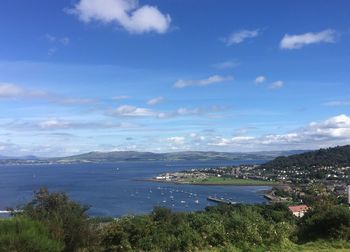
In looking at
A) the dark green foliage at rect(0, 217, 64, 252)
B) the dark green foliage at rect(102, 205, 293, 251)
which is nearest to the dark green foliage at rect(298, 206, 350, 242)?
the dark green foliage at rect(102, 205, 293, 251)

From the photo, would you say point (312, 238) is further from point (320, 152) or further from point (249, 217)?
point (320, 152)

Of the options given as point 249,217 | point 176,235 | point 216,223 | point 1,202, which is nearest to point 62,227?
point 176,235

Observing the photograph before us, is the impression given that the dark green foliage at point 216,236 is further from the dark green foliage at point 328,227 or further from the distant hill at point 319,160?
the distant hill at point 319,160

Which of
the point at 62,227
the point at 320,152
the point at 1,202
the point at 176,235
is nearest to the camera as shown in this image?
the point at 62,227

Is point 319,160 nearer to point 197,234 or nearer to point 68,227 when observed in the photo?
point 197,234

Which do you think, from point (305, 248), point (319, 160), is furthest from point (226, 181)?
point (305, 248)

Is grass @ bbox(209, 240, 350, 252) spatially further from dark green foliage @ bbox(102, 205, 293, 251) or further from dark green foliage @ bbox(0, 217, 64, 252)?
dark green foliage @ bbox(0, 217, 64, 252)

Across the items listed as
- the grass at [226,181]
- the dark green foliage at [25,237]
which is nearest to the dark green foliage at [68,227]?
the dark green foliage at [25,237]
